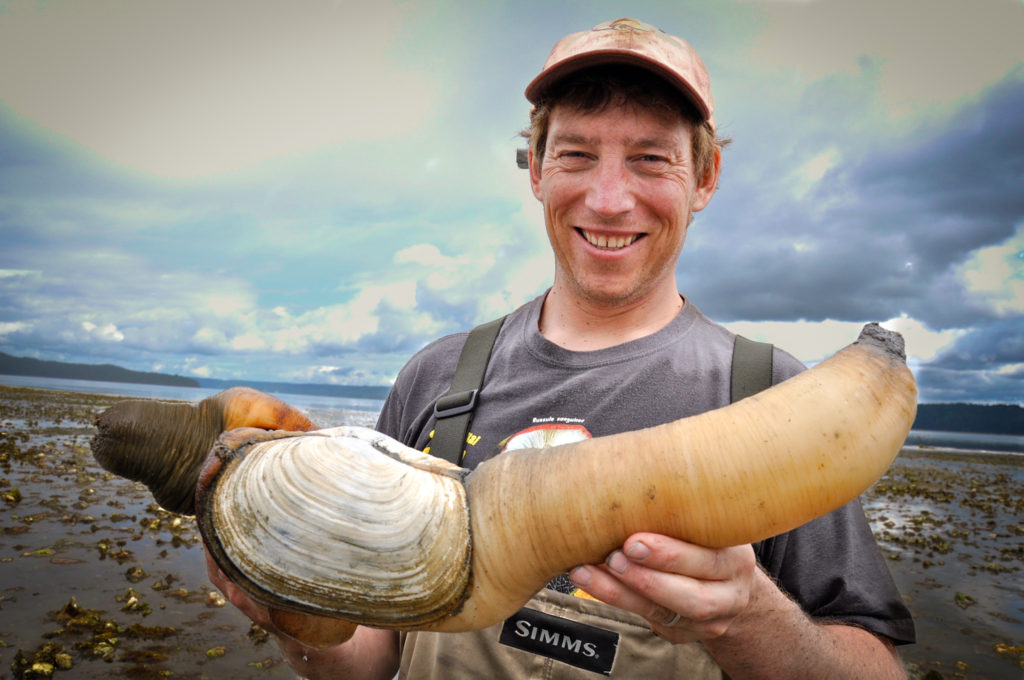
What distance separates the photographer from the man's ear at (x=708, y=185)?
2691mm

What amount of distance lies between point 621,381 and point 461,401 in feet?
2.30

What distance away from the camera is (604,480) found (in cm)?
139

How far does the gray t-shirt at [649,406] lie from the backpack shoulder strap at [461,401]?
47 millimetres

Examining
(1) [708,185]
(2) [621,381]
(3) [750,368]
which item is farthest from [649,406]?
(1) [708,185]

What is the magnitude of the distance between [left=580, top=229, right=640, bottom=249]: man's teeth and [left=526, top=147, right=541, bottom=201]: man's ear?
51 cm

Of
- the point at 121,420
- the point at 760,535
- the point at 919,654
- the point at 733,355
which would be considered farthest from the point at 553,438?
the point at 919,654

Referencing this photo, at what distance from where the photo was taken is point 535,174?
9.73 ft

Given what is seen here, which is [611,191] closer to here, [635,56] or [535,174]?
[635,56]

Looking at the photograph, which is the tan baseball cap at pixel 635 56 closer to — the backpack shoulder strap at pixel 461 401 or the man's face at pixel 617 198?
the man's face at pixel 617 198

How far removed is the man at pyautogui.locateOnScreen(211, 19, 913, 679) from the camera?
6.56ft

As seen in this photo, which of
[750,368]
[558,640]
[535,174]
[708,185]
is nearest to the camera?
[558,640]

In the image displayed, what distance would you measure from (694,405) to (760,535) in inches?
34.3

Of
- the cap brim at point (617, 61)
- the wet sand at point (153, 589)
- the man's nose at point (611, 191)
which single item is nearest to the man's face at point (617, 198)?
the man's nose at point (611, 191)

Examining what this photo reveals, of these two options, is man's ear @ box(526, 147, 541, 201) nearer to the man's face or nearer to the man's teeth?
the man's face
